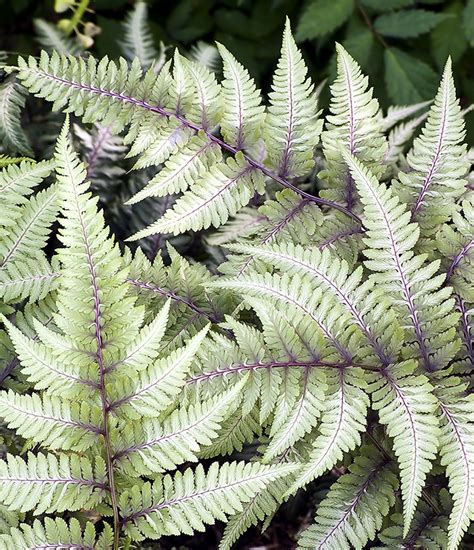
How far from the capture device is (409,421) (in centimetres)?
134

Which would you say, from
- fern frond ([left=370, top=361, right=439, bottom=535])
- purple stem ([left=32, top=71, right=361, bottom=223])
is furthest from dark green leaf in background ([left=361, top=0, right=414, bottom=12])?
fern frond ([left=370, top=361, right=439, bottom=535])

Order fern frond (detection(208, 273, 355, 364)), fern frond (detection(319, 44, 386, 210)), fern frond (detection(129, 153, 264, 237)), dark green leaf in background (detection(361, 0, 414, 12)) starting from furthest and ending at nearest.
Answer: dark green leaf in background (detection(361, 0, 414, 12)), fern frond (detection(319, 44, 386, 210)), fern frond (detection(129, 153, 264, 237)), fern frond (detection(208, 273, 355, 364))

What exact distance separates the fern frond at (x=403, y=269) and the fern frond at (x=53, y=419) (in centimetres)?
68

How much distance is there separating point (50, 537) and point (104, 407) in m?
0.27

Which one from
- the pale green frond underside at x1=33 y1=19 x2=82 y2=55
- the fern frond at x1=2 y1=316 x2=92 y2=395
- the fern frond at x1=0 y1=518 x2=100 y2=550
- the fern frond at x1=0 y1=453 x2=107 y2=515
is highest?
the pale green frond underside at x1=33 y1=19 x2=82 y2=55

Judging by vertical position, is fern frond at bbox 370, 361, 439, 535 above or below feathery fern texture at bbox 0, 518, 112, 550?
above

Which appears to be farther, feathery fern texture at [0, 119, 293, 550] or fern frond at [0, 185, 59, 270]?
fern frond at [0, 185, 59, 270]

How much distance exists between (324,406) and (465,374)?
43 centimetres

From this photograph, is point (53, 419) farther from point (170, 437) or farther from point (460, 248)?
Answer: point (460, 248)

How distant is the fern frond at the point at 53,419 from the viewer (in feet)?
4.22

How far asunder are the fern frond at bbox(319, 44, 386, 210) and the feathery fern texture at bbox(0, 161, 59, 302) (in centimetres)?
69

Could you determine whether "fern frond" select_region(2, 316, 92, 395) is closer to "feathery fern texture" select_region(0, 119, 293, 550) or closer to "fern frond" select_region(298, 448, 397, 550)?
"feathery fern texture" select_region(0, 119, 293, 550)

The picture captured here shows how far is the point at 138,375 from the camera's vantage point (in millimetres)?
1345

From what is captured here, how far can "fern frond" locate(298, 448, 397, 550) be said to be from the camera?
1.43 meters
